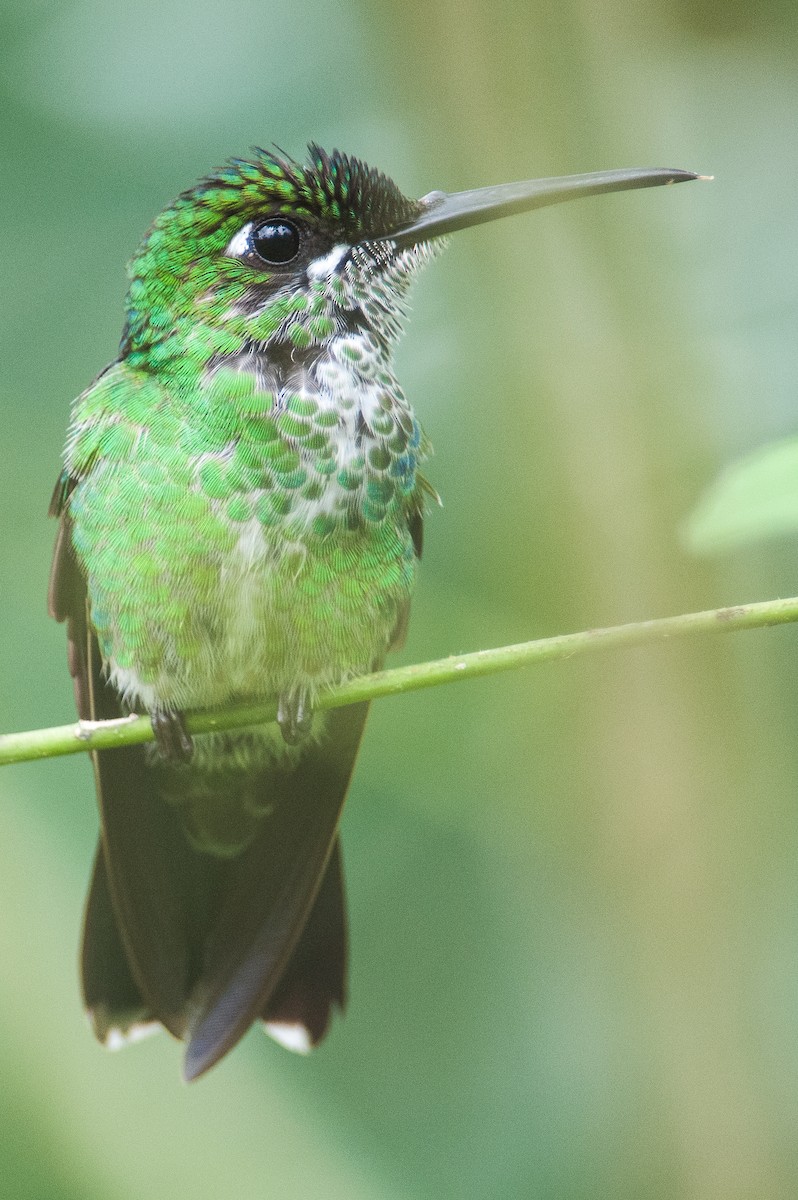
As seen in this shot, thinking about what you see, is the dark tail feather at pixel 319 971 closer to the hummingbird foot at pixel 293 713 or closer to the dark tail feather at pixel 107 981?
the dark tail feather at pixel 107 981

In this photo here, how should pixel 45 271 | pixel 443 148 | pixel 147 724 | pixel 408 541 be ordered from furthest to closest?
pixel 45 271 → pixel 443 148 → pixel 408 541 → pixel 147 724

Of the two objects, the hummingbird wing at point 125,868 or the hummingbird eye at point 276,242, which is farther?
the hummingbird wing at point 125,868

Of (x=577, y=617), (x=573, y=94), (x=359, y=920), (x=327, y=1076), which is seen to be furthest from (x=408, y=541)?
(x=327, y=1076)

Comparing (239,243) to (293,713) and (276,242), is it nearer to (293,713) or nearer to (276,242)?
(276,242)

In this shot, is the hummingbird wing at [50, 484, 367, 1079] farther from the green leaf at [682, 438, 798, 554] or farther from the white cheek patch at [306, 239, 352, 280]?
the green leaf at [682, 438, 798, 554]

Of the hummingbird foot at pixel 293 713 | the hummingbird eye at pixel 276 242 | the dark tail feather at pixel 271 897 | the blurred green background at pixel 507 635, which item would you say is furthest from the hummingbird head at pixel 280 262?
the dark tail feather at pixel 271 897

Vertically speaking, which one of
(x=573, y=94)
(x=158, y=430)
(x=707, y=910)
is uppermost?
(x=573, y=94)

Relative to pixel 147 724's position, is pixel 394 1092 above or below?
below

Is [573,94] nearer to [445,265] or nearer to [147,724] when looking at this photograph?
[445,265]

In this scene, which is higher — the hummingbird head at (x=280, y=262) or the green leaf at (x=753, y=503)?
the hummingbird head at (x=280, y=262)
